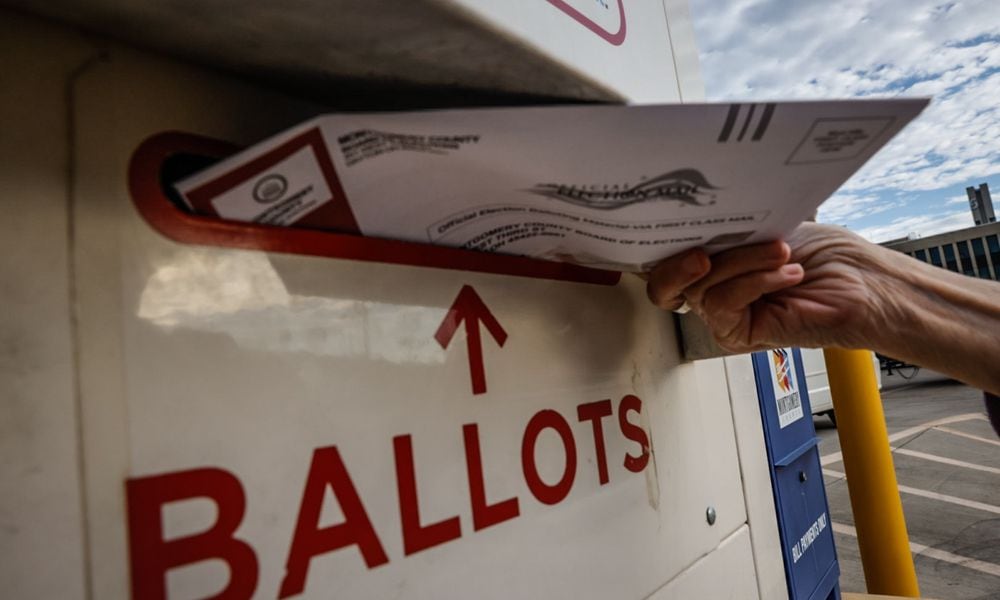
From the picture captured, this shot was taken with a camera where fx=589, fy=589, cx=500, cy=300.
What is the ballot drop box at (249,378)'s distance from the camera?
1.07 feet

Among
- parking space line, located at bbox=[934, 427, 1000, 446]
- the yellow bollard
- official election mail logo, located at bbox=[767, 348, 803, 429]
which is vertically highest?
official election mail logo, located at bbox=[767, 348, 803, 429]

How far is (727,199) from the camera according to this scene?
49 cm

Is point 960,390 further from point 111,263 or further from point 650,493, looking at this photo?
point 111,263

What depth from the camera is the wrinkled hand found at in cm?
64

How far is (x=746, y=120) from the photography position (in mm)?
387

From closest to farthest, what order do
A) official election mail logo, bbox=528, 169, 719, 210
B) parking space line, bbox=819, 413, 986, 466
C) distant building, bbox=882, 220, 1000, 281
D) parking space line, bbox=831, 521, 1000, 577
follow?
official election mail logo, bbox=528, 169, 719, 210 → parking space line, bbox=831, 521, 1000, 577 → parking space line, bbox=819, 413, 986, 466 → distant building, bbox=882, 220, 1000, 281

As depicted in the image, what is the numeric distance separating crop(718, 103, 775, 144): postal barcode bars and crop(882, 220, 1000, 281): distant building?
32.4m

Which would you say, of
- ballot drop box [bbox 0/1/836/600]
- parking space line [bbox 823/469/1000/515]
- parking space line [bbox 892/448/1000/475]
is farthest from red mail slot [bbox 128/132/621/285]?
parking space line [bbox 892/448/1000/475]

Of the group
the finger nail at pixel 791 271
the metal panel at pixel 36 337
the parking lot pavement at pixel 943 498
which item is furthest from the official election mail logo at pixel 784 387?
the parking lot pavement at pixel 943 498

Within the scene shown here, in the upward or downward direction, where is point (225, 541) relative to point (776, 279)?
downward

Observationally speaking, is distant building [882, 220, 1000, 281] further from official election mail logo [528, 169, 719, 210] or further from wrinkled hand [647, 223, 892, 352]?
official election mail logo [528, 169, 719, 210]

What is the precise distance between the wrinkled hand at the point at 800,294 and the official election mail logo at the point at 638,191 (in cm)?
17

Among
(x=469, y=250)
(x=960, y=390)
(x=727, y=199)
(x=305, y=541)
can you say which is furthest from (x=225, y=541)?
(x=960, y=390)

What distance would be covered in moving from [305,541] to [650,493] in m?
0.48
